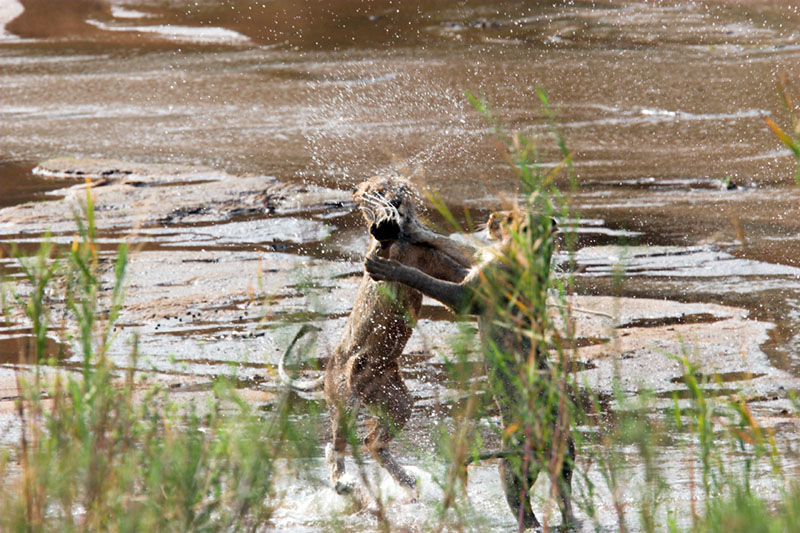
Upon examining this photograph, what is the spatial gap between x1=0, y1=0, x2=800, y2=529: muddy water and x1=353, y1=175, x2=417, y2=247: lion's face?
→ 119 centimetres

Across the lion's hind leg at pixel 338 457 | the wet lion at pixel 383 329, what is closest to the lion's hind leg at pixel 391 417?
the wet lion at pixel 383 329

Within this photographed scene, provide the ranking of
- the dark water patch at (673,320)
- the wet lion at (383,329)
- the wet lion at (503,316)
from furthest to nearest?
the dark water patch at (673,320)
the wet lion at (383,329)
the wet lion at (503,316)

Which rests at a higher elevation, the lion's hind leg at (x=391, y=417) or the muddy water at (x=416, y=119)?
the muddy water at (x=416, y=119)

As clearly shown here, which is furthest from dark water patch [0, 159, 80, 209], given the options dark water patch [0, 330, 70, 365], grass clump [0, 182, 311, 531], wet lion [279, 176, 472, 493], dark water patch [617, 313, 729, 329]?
grass clump [0, 182, 311, 531]

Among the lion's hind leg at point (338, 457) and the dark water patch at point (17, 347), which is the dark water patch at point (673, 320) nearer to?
the lion's hind leg at point (338, 457)

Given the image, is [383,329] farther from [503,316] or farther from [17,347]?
[17,347]

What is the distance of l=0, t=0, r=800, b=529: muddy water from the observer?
8.01 m

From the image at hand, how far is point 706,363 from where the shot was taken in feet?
20.4

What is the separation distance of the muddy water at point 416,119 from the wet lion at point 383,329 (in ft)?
1.39

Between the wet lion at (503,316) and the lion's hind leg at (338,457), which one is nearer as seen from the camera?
the wet lion at (503,316)

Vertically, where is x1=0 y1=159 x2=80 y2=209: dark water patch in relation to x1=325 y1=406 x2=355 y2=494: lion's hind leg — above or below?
above

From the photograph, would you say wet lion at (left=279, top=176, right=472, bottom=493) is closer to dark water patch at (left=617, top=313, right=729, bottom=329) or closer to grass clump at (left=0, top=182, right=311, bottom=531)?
grass clump at (left=0, top=182, right=311, bottom=531)

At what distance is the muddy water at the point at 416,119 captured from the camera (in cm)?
801

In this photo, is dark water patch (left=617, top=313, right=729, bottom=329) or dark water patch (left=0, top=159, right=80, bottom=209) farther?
dark water patch (left=0, top=159, right=80, bottom=209)
